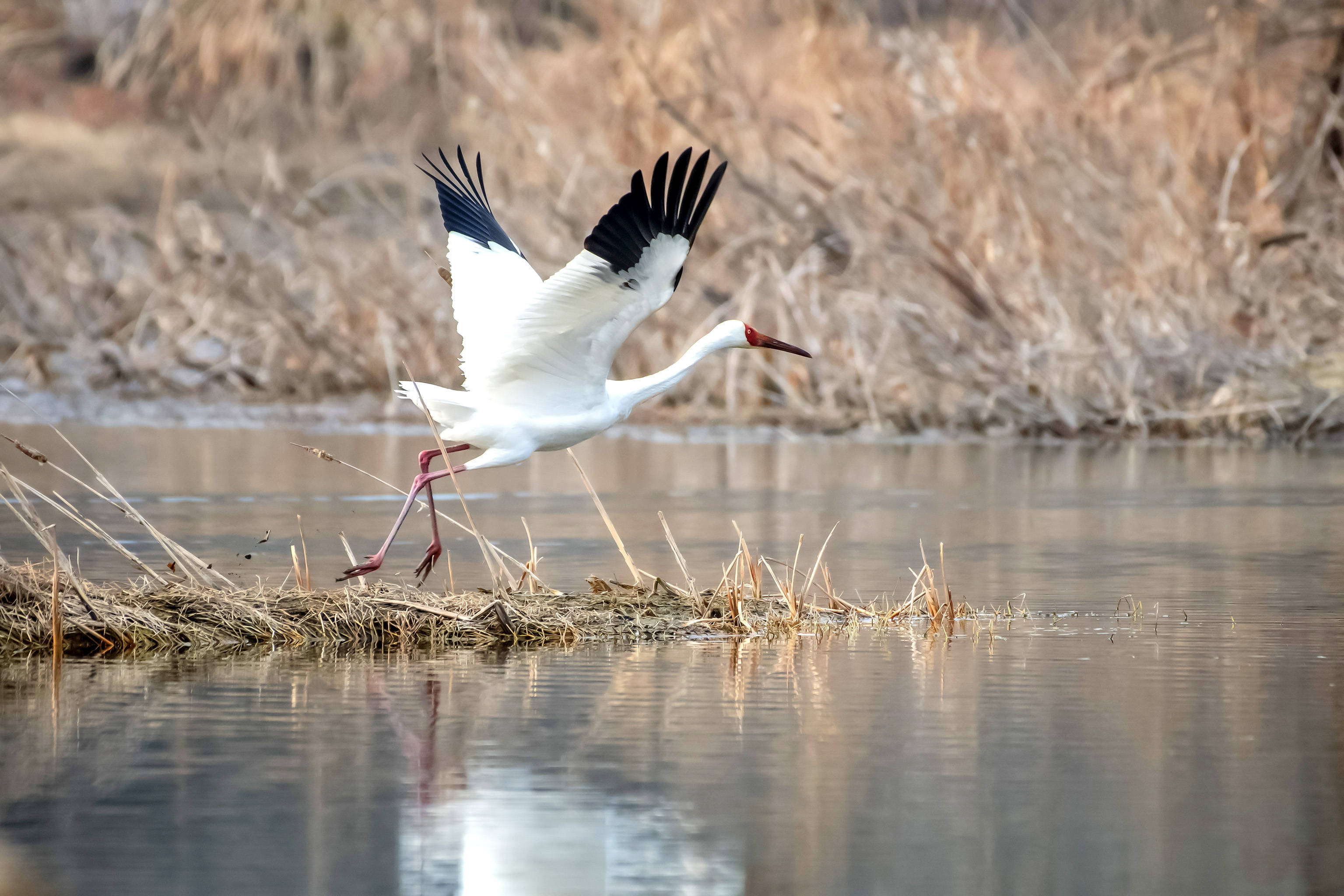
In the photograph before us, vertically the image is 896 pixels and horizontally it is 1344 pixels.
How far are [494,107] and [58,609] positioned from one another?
586 inches

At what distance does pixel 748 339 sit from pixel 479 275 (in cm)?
130

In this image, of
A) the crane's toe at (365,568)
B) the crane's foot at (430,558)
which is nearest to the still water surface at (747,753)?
the crane's toe at (365,568)

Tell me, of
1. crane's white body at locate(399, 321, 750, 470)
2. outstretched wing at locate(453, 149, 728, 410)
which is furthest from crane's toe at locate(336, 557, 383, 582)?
outstretched wing at locate(453, 149, 728, 410)

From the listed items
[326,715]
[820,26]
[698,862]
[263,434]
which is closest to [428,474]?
[326,715]

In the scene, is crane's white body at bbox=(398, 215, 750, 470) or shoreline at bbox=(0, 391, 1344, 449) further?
shoreline at bbox=(0, 391, 1344, 449)

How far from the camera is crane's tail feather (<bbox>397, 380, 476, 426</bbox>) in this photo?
8609mm

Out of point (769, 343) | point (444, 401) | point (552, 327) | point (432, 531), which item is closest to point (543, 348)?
point (552, 327)

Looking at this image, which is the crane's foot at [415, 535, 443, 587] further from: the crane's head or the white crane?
the crane's head

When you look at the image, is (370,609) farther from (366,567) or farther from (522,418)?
(522,418)

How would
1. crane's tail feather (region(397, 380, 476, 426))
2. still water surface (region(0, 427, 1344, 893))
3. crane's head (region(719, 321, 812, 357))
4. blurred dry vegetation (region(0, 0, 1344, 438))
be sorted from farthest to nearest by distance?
blurred dry vegetation (region(0, 0, 1344, 438)) < crane's head (region(719, 321, 812, 357)) < crane's tail feather (region(397, 380, 476, 426)) < still water surface (region(0, 427, 1344, 893))

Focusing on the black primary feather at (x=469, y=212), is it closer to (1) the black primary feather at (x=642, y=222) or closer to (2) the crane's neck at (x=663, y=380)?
(2) the crane's neck at (x=663, y=380)

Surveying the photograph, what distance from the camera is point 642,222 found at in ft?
24.7

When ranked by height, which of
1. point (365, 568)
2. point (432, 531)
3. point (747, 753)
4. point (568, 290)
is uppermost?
point (568, 290)

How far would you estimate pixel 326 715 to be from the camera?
5812mm
